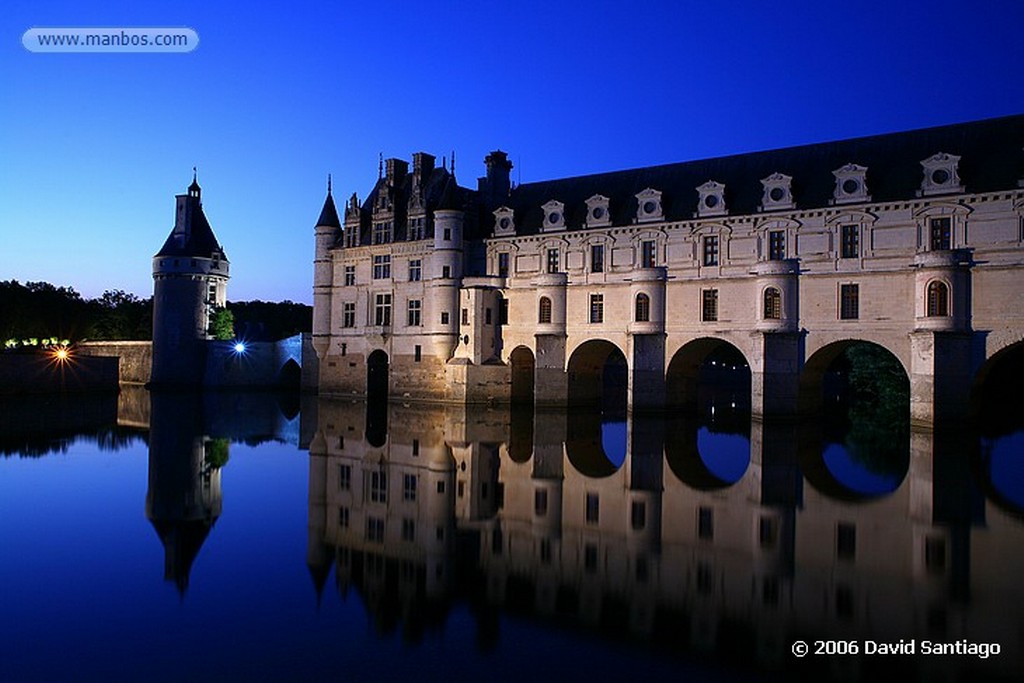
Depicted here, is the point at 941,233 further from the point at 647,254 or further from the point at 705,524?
the point at 705,524

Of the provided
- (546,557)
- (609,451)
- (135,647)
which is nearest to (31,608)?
(135,647)

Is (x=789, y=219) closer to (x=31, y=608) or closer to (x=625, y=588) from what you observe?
(x=625, y=588)

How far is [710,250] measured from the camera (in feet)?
113

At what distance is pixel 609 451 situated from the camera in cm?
2419

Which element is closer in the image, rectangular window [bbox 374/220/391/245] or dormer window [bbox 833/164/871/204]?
dormer window [bbox 833/164/871/204]

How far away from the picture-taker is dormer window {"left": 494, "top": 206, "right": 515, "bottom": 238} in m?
41.4

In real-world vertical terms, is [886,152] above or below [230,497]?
above

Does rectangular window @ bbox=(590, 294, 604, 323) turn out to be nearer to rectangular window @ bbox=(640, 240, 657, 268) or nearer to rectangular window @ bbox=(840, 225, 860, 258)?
rectangular window @ bbox=(640, 240, 657, 268)

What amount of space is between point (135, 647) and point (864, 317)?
28.4 meters

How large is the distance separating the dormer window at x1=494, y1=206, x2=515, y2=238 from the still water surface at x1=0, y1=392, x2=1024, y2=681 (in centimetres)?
2007

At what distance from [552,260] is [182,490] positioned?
2515cm

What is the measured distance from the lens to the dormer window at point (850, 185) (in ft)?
101

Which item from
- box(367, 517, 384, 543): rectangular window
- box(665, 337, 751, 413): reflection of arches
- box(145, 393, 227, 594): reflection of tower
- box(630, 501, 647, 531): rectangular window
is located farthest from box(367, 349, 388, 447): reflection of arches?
box(630, 501, 647, 531): rectangular window

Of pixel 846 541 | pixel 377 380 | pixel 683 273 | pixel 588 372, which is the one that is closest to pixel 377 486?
pixel 846 541
